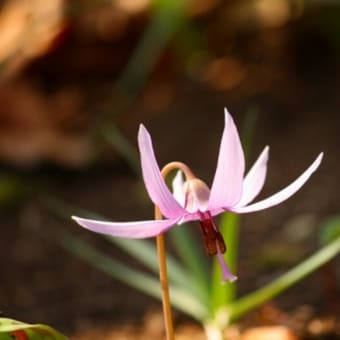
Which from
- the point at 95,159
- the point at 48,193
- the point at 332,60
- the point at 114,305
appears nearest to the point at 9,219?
the point at 48,193

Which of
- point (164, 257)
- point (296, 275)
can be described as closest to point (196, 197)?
point (164, 257)

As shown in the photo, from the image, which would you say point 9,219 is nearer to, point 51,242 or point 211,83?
point 51,242

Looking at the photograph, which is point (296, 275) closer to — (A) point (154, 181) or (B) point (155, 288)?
(B) point (155, 288)

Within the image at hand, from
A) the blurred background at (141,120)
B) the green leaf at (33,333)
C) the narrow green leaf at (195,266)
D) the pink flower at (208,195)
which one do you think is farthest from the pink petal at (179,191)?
the blurred background at (141,120)

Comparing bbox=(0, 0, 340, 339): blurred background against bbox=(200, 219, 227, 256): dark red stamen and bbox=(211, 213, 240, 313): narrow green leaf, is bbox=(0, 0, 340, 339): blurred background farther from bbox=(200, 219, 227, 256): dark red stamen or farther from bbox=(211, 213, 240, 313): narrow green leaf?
bbox=(200, 219, 227, 256): dark red stamen

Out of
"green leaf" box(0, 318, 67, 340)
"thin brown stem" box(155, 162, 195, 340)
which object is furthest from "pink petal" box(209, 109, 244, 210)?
"green leaf" box(0, 318, 67, 340)

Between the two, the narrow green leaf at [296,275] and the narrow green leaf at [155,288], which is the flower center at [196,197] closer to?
the narrow green leaf at [296,275]
